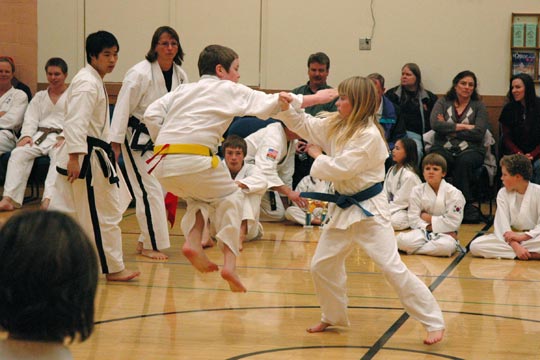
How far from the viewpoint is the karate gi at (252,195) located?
822 centimetres

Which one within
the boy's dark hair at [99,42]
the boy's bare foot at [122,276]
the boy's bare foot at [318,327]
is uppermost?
the boy's dark hair at [99,42]

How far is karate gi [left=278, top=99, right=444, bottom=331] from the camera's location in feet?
15.3

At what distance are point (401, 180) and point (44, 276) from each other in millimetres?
7598

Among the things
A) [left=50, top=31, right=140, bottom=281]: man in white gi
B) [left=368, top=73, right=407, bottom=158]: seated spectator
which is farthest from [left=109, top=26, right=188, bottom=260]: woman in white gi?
[left=368, top=73, right=407, bottom=158]: seated spectator

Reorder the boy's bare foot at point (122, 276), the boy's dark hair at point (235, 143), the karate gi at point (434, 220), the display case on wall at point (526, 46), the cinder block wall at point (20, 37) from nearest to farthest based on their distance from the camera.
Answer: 1. the boy's bare foot at point (122, 276)
2. the karate gi at point (434, 220)
3. the boy's dark hair at point (235, 143)
4. the display case on wall at point (526, 46)
5. the cinder block wall at point (20, 37)

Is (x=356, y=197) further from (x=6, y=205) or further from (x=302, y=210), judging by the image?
(x=6, y=205)

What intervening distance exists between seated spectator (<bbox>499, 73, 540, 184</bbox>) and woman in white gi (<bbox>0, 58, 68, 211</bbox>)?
5.16 meters

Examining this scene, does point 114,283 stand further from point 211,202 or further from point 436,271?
point 436,271

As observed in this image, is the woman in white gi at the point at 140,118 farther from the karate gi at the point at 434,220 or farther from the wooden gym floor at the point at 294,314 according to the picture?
the karate gi at the point at 434,220

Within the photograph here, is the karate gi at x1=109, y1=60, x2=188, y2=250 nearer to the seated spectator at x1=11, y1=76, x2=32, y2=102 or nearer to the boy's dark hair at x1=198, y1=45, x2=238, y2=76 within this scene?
the boy's dark hair at x1=198, y1=45, x2=238, y2=76

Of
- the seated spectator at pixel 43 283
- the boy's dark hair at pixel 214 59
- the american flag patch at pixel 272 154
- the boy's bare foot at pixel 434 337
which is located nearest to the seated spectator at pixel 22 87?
the american flag patch at pixel 272 154

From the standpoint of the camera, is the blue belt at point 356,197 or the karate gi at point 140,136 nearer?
the blue belt at point 356,197

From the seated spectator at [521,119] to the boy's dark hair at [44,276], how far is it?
8.80m

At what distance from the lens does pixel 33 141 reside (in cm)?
1017
